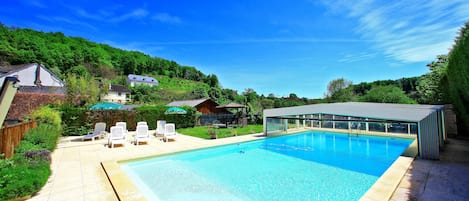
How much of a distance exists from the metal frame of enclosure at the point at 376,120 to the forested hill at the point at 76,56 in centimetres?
3879

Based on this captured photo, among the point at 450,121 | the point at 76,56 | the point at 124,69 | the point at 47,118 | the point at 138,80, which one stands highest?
the point at 76,56

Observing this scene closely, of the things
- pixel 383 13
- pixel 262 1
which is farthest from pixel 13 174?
pixel 383 13

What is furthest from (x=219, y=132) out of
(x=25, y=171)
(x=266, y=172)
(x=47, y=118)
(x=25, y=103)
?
(x=25, y=103)

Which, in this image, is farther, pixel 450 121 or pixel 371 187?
pixel 450 121

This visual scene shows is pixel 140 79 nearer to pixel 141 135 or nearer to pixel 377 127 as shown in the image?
pixel 141 135

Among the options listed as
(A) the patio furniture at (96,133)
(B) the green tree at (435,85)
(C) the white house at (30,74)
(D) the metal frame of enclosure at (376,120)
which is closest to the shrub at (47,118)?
(A) the patio furniture at (96,133)

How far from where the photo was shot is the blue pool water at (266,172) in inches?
207

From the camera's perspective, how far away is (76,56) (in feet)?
154

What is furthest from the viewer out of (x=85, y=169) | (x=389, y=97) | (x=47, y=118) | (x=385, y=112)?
(x=389, y=97)

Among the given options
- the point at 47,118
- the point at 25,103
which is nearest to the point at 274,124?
the point at 47,118

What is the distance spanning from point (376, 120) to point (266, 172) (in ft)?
33.4

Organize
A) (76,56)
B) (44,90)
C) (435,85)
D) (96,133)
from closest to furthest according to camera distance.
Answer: (96,133), (435,85), (44,90), (76,56)

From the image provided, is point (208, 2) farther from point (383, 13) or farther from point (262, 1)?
A: point (383, 13)

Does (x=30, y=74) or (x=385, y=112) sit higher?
(x=30, y=74)
